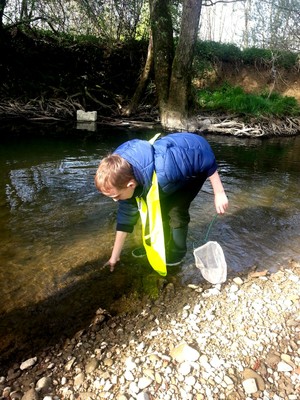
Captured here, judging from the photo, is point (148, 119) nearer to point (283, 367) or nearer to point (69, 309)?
point (69, 309)

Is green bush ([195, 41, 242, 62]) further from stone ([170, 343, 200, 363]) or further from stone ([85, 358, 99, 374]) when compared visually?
stone ([85, 358, 99, 374])

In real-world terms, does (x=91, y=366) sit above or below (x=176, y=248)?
below

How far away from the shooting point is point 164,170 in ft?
7.70

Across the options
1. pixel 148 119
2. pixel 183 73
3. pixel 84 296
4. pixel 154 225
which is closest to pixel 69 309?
pixel 84 296

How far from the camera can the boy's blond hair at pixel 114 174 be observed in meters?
2.06

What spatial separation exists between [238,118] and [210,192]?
7307 millimetres

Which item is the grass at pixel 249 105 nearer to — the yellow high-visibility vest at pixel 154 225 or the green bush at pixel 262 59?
the green bush at pixel 262 59

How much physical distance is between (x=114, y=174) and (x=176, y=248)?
4.87ft

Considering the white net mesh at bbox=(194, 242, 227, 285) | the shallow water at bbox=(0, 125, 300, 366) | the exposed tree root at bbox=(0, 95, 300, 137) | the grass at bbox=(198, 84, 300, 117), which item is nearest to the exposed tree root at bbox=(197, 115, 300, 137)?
the exposed tree root at bbox=(0, 95, 300, 137)

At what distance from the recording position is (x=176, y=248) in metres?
3.30

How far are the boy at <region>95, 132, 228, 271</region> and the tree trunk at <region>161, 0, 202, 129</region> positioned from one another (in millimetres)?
8480

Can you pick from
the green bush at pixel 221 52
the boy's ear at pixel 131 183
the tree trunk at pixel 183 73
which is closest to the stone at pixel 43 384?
the boy's ear at pixel 131 183

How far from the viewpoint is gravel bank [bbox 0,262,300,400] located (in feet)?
6.32

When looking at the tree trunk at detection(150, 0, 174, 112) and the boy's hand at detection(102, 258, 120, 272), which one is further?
the tree trunk at detection(150, 0, 174, 112)
